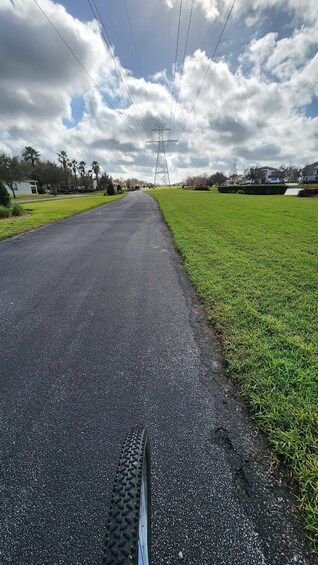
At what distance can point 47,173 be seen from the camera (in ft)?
199

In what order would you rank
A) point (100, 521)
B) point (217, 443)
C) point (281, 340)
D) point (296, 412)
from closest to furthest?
point (100, 521) → point (217, 443) → point (296, 412) → point (281, 340)

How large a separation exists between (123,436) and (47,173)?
7125cm

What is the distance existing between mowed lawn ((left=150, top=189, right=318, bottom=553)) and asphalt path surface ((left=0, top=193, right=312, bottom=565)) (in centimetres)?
15


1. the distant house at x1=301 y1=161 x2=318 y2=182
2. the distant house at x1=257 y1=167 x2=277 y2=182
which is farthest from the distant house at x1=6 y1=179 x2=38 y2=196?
the distant house at x1=301 y1=161 x2=318 y2=182

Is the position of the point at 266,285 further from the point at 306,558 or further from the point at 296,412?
the point at 306,558

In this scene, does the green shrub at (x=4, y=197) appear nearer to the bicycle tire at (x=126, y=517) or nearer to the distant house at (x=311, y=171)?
the bicycle tire at (x=126, y=517)

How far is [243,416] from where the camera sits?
6.48 ft

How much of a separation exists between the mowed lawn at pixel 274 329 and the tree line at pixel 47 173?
1972 inches

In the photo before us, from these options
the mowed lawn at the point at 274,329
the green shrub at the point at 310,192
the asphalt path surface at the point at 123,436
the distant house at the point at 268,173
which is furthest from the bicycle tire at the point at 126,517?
the distant house at the point at 268,173

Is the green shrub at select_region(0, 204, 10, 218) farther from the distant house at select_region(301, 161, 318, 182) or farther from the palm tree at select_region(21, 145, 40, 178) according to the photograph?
the distant house at select_region(301, 161, 318, 182)

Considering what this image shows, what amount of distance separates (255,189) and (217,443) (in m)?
43.9

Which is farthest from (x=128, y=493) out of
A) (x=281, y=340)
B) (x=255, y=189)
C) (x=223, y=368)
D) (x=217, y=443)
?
(x=255, y=189)

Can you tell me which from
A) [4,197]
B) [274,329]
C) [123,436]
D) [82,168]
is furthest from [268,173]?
[123,436]

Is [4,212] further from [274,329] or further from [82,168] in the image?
[82,168]
